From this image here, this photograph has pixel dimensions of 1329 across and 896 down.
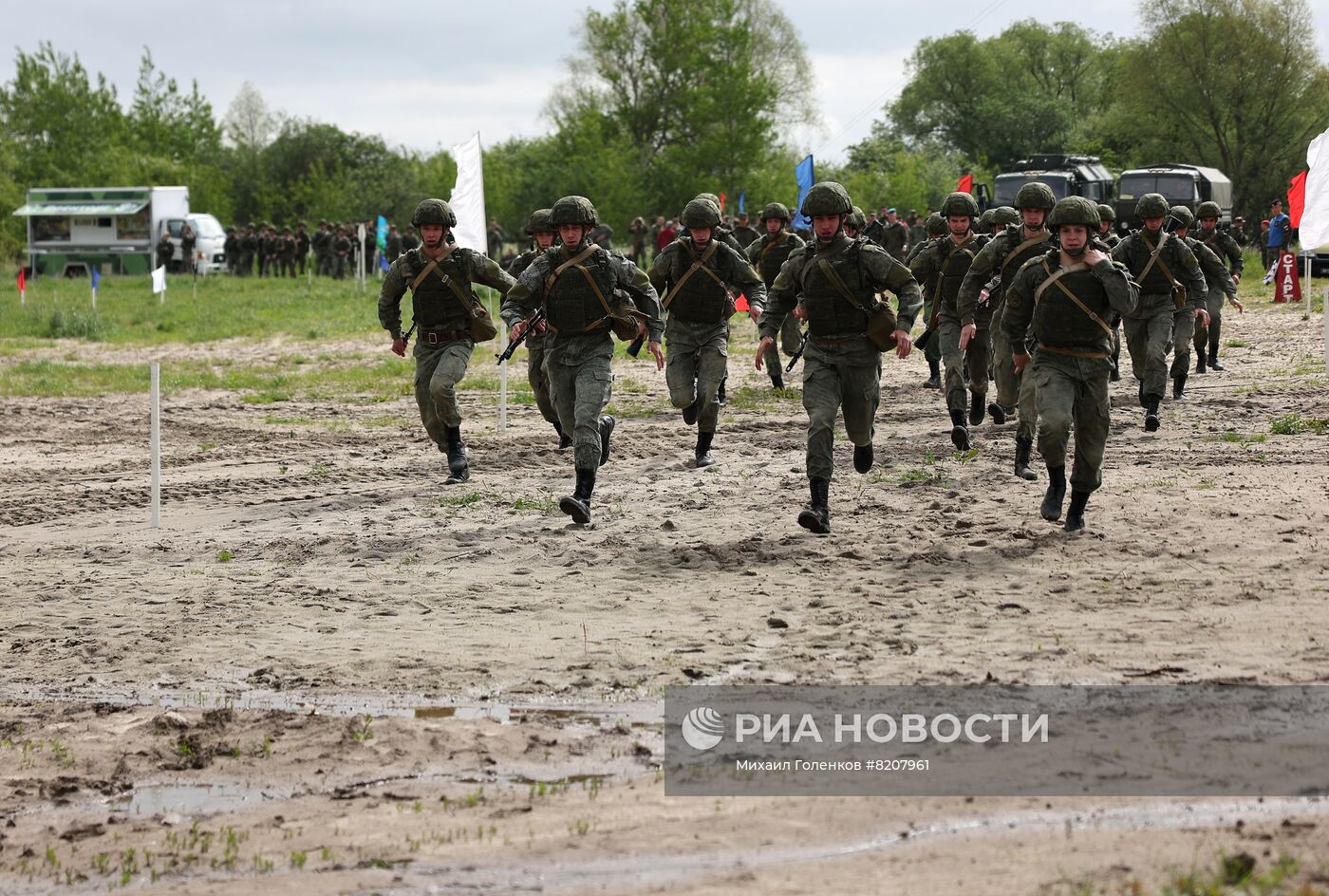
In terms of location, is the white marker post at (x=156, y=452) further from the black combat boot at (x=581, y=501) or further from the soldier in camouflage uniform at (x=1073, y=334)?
the soldier in camouflage uniform at (x=1073, y=334)

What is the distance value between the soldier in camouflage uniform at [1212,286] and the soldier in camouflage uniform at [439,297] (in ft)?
28.1

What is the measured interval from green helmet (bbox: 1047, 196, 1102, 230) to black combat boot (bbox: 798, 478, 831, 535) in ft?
6.93

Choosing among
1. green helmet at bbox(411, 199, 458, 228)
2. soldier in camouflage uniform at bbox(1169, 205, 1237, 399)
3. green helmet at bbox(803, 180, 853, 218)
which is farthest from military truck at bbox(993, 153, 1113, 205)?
green helmet at bbox(803, 180, 853, 218)

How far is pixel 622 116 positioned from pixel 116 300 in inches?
1222

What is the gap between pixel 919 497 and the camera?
11.8 m

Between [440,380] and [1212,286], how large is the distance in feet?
34.1

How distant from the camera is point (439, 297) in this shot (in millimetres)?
12719

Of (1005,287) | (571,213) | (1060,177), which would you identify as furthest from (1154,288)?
(1060,177)

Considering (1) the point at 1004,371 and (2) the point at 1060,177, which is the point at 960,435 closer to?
(1) the point at 1004,371

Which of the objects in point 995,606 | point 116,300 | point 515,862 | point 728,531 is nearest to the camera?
point 515,862

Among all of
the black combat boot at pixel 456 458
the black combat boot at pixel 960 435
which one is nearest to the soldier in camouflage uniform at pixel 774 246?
the black combat boot at pixel 960 435

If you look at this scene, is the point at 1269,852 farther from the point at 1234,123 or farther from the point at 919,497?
the point at 1234,123

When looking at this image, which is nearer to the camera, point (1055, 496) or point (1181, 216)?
point (1055, 496)

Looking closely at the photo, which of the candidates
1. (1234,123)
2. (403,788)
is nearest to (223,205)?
(1234,123)
